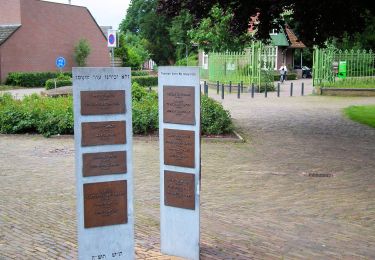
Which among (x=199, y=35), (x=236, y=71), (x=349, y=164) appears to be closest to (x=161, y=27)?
(x=199, y=35)

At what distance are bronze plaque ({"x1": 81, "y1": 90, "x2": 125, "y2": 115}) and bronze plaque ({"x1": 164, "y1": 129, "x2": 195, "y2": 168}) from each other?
0.71 metres

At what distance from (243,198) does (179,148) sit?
110 inches

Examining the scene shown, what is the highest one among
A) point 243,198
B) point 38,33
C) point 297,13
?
point 38,33

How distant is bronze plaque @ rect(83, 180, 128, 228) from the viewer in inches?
200

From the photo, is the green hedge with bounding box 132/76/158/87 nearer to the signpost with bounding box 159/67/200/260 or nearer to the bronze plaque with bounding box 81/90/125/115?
the signpost with bounding box 159/67/200/260

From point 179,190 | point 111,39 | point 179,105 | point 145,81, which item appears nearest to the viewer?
point 179,105

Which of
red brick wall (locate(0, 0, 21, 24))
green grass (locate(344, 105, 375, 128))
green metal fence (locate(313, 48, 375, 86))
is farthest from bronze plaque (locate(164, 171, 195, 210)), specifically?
red brick wall (locate(0, 0, 21, 24))

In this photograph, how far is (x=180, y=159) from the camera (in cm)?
557

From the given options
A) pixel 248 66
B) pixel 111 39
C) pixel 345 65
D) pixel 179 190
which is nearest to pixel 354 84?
pixel 345 65

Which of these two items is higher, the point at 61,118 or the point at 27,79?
the point at 27,79

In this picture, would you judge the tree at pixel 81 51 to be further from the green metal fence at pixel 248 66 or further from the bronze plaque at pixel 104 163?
the bronze plaque at pixel 104 163

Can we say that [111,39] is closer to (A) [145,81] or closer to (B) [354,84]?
(B) [354,84]

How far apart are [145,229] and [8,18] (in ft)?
150

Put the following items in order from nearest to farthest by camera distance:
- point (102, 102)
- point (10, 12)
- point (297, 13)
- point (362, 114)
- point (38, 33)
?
1. point (102, 102)
2. point (297, 13)
3. point (362, 114)
4. point (10, 12)
5. point (38, 33)
